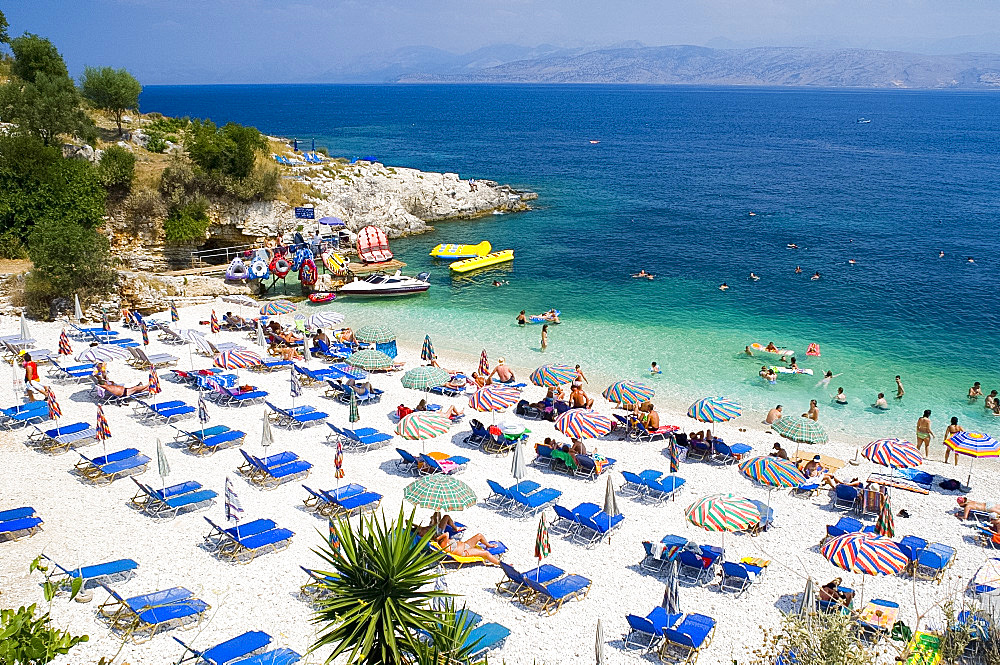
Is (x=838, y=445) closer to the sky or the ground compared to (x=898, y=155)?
closer to the ground

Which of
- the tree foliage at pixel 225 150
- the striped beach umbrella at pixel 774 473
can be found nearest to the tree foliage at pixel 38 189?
the tree foliage at pixel 225 150

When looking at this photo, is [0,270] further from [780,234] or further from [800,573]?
[780,234]

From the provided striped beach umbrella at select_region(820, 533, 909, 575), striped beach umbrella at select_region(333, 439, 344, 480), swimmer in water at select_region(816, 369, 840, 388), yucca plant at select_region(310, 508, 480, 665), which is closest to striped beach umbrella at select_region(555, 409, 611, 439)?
striped beach umbrella at select_region(333, 439, 344, 480)

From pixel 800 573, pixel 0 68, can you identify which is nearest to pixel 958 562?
pixel 800 573

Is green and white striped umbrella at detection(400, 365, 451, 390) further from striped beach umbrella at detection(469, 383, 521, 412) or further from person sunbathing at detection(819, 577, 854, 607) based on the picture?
person sunbathing at detection(819, 577, 854, 607)

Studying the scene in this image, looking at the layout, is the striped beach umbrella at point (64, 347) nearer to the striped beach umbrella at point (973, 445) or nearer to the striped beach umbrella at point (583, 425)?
the striped beach umbrella at point (583, 425)

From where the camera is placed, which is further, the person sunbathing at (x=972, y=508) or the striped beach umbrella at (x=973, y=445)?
the striped beach umbrella at (x=973, y=445)
